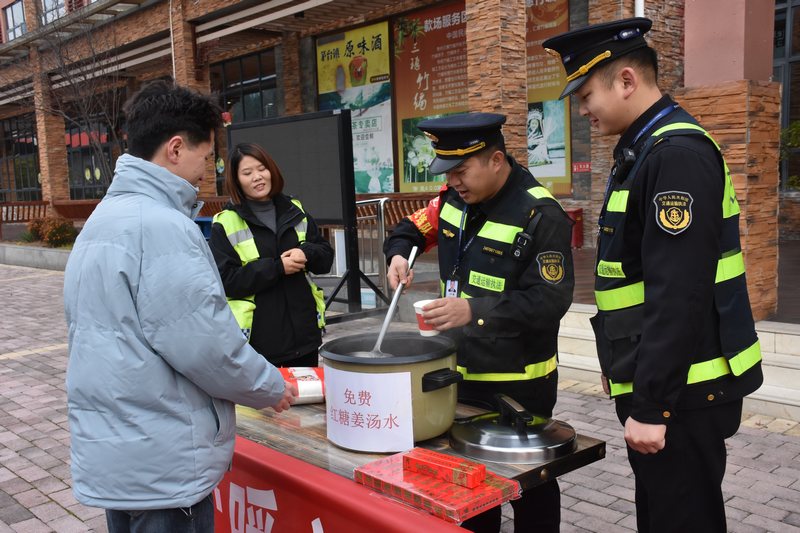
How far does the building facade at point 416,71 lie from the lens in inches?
222

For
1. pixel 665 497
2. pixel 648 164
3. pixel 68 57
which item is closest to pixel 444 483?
pixel 665 497

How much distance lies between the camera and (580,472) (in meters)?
4.02

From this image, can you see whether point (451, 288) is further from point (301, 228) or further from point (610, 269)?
point (301, 228)

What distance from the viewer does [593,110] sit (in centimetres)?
198

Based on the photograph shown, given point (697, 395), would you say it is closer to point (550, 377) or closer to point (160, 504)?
point (550, 377)

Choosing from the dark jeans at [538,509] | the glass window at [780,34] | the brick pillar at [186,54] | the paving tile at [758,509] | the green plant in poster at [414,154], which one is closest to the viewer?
the dark jeans at [538,509]

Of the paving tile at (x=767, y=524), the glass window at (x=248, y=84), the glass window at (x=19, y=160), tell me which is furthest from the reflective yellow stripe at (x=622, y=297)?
the glass window at (x=19, y=160)

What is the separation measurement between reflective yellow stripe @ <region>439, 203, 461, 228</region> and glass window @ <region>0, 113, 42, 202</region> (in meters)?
31.3

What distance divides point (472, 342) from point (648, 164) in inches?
35.5

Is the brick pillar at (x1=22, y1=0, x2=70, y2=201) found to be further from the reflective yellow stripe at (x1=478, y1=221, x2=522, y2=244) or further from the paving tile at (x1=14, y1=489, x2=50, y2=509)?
the reflective yellow stripe at (x1=478, y1=221, x2=522, y2=244)

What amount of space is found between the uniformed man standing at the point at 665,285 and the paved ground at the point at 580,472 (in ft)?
5.27

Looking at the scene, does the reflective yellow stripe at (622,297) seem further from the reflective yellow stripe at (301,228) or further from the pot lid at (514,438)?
the reflective yellow stripe at (301,228)

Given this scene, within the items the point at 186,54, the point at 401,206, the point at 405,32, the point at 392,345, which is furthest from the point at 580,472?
the point at 186,54

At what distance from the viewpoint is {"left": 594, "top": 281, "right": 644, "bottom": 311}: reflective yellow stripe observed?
1.90 m
